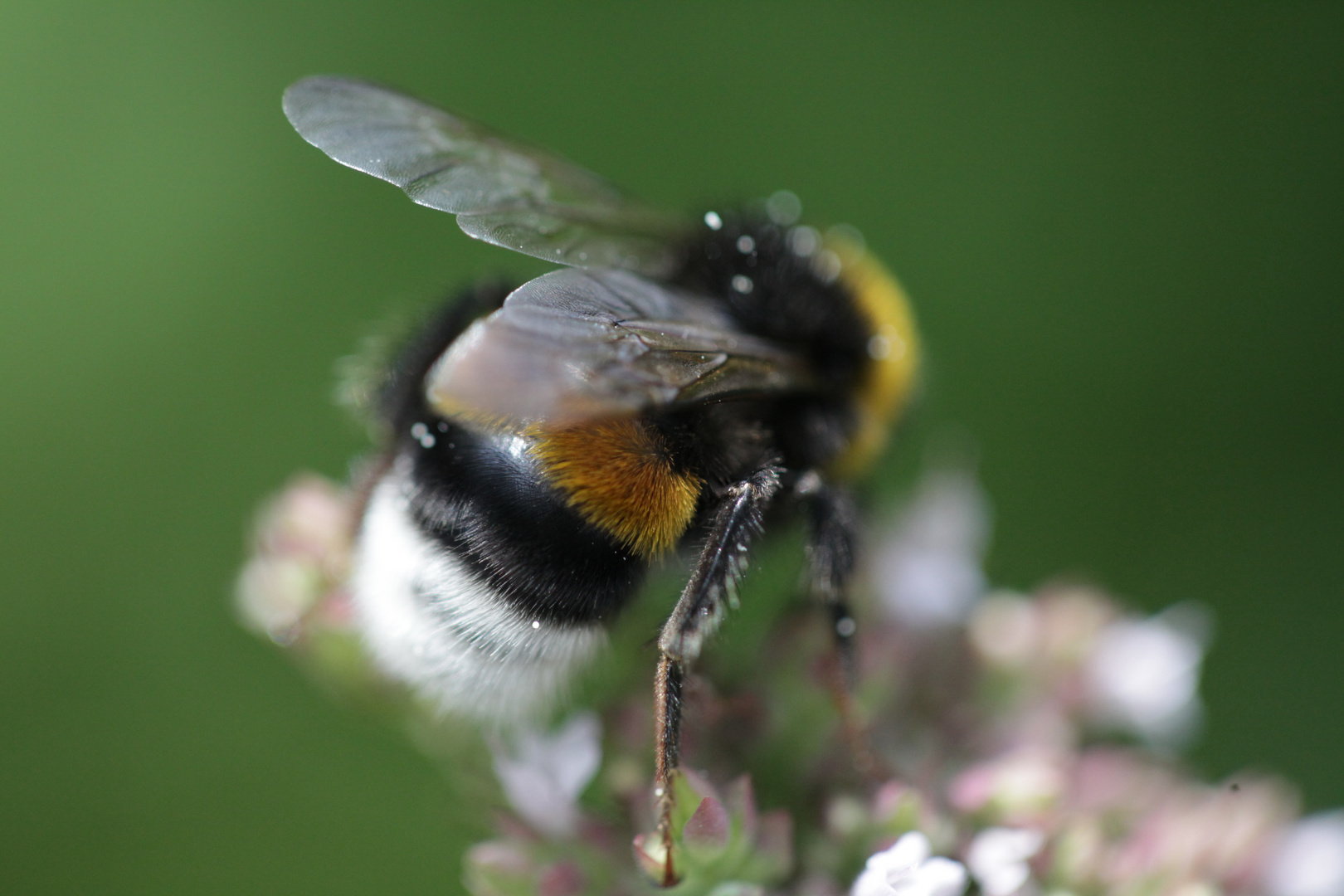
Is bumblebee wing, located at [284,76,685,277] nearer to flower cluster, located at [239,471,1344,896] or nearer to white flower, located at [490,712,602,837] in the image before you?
flower cluster, located at [239,471,1344,896]

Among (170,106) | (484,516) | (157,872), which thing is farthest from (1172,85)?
(157,872)

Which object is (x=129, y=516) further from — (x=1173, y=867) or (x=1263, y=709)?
(x=1263, y=709)

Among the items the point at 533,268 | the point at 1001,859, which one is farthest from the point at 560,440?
the point at 533,268

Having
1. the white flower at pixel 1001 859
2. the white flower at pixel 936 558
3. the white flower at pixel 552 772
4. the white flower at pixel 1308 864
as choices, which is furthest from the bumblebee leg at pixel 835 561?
the white flower at pixel 1308 864

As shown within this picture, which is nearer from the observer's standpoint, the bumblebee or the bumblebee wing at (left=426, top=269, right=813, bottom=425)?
the bumblebee wing at (left=426, top=269, right=813, bottom=425)

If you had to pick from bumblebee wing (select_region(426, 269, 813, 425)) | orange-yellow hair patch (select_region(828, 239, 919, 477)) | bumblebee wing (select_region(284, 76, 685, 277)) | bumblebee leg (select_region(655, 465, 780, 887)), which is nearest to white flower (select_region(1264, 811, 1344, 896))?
orange-yellow hair patch (select_region(828, 239, 919, 477))

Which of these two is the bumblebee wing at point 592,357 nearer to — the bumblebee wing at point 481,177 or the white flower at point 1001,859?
the bumblebee wing at point 481,177
